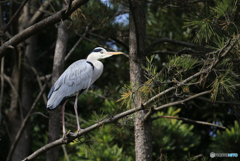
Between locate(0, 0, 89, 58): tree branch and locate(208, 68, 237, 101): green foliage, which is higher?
locate(0, 0, 89, 58): tree branch

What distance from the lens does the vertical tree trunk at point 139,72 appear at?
2.74 m

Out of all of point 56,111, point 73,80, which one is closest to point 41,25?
point 73,80

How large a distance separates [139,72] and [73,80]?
2.29 ft

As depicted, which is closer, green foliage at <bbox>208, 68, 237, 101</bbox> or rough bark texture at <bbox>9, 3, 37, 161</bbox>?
green foliage at <bbox>208, 68, 237, 101</bbox>

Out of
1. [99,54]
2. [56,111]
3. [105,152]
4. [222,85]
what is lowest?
[105,152]

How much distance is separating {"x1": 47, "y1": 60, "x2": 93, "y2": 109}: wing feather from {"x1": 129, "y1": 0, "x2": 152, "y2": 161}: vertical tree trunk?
0.48 m

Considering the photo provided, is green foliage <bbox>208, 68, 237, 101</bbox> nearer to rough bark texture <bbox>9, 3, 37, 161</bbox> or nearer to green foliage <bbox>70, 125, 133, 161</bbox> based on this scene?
green foliage <bbox>70, 125, 133, 161</bbox>

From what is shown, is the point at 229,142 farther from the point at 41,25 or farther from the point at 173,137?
the point at 41,25

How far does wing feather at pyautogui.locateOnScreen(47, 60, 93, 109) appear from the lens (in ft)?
8.93

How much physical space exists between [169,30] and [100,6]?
2479mm

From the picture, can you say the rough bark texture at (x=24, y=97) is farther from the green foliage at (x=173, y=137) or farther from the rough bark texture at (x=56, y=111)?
the green foliage at (x=173, y=137)

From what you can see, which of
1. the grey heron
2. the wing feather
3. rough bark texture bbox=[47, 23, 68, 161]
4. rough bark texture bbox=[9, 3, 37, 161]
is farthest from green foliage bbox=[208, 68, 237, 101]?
rough bark texture bbox=[9, 3, 37, 161]

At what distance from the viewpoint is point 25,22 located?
17.0 feet

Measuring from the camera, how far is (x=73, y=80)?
2.81 meters
